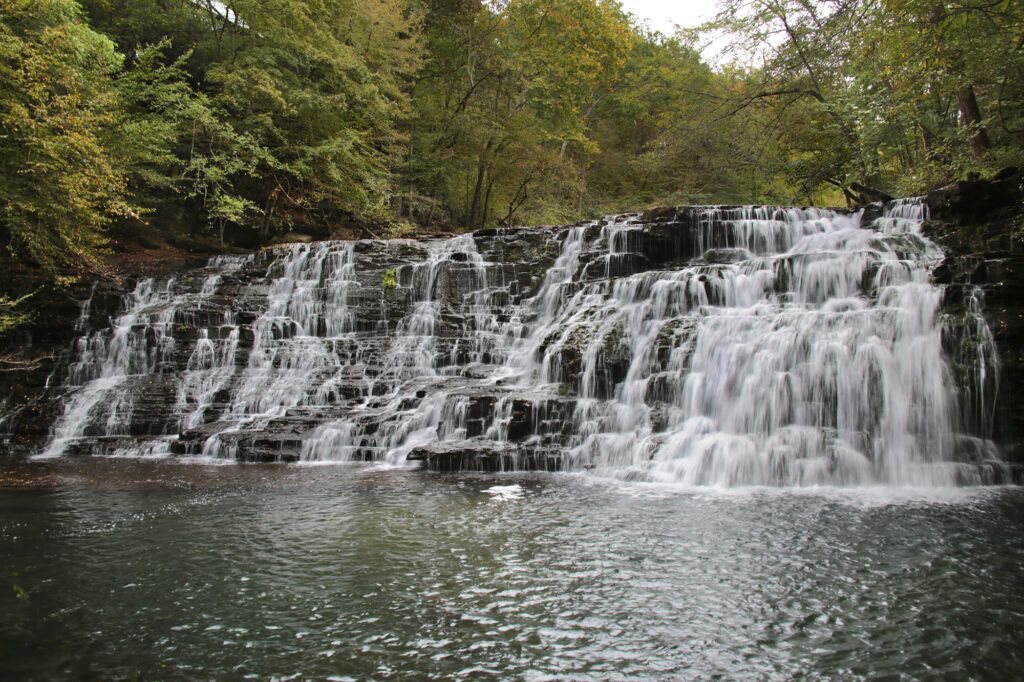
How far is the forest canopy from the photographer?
1141 centimetres

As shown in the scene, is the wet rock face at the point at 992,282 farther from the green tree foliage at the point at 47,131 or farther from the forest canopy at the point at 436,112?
the green tree foliage at the point at 47,131

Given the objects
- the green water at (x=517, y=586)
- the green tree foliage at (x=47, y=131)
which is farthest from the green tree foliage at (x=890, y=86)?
the green tree foliage at (x=47, y=131)

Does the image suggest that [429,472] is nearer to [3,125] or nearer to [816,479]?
[816,479]

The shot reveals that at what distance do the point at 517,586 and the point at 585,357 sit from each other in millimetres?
7143

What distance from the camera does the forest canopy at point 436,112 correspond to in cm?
1141

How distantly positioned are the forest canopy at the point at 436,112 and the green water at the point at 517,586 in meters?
6.56

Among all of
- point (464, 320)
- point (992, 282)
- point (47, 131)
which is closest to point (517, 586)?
point (992, 282)

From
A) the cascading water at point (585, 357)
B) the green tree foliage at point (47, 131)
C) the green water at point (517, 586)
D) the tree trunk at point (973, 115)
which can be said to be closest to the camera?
the green water at point (517, 586)

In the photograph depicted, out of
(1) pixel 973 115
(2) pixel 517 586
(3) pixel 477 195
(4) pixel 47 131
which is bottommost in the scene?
(2) pixel 517 586

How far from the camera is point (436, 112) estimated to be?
2422cm

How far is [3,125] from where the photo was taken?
1120 cm

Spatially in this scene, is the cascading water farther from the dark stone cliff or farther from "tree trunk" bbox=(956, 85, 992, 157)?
"tree trunk" bbox=(956, 85, 992, 157)

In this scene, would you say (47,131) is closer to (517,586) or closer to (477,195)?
(517,586)

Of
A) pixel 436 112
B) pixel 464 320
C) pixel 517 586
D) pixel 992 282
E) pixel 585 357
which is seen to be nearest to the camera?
pixel 517 586
